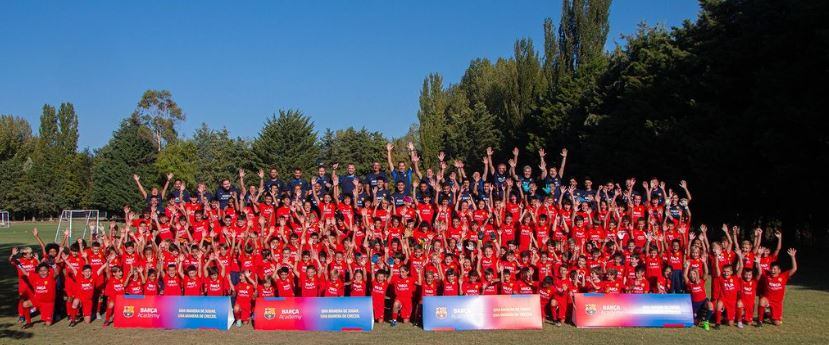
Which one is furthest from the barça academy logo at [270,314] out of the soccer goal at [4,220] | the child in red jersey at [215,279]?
the soccer goal at [4,220]

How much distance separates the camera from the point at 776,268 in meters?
12.0

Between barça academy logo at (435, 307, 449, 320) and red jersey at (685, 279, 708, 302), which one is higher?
red jersey at (685, 279, 708, 302)

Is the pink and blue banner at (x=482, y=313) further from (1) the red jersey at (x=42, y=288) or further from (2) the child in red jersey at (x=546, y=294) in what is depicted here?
(1) the red jersey at (x=42, y=288)

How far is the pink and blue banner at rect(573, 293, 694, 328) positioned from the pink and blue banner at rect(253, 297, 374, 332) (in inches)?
168

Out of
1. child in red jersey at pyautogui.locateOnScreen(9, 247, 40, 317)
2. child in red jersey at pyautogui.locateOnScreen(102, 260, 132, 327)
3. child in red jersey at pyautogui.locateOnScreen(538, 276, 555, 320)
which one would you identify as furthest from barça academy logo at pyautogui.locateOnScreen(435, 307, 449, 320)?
child in red jersey at pyautogui.locateOnScreen(9, 247, 40, 317)

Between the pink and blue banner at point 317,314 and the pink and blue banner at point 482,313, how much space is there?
49.7 inches

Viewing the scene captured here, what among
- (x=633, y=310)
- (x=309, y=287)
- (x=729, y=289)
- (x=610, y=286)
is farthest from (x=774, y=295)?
(x=309, y=287)

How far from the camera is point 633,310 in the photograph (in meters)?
11.7

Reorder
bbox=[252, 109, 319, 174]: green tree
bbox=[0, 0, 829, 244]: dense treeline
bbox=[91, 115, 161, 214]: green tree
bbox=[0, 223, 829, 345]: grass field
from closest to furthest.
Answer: bbox=[0, 223, 829, 345]: grass field < bbox=[0, 0, 829, 244]: dense treeline < bbox=[252, 109, 319, 174]: green tree < bbox=[91, 115, 161, 214]: green tree

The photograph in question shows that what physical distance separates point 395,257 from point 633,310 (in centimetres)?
499

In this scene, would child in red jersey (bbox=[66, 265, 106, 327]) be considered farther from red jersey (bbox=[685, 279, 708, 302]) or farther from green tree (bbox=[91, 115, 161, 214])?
green tree (bbox=[91, 115, 161, 214])

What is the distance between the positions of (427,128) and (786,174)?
36.3m

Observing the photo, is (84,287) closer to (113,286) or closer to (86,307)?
(86,307)

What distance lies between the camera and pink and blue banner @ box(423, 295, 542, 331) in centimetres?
1170
